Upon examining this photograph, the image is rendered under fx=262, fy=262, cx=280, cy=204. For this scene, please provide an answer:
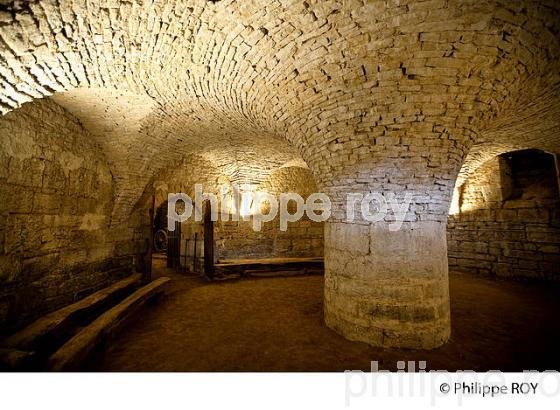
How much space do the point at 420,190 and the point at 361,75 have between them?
151 cm

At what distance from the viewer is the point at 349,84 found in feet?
9.42

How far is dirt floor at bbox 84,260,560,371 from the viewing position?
289cm

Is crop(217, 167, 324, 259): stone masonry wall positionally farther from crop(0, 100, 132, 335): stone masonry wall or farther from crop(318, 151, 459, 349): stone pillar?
crop(318, 151, 459, 349): stone pillar

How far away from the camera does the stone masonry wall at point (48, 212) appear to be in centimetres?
327

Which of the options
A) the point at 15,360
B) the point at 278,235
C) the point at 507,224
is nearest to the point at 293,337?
the point at 15,360

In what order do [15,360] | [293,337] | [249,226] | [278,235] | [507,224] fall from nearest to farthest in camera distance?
[15,360]
[293,337]
[507,224]
[249,226]
[278,235]

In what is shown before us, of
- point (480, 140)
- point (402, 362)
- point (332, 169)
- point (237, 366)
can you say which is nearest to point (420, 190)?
point (332, 169)

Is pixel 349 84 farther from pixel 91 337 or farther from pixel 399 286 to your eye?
pixel 91 337

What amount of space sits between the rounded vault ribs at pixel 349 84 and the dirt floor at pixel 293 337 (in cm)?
35

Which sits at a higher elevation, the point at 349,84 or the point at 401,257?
the point at 349,84

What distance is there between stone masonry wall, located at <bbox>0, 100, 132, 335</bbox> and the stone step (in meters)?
1.11

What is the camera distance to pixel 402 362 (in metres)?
2.87

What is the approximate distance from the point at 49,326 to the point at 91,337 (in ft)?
1.93

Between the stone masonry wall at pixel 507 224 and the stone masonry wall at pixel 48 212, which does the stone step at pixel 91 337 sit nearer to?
the stone masonry wall at pixel 48 212
